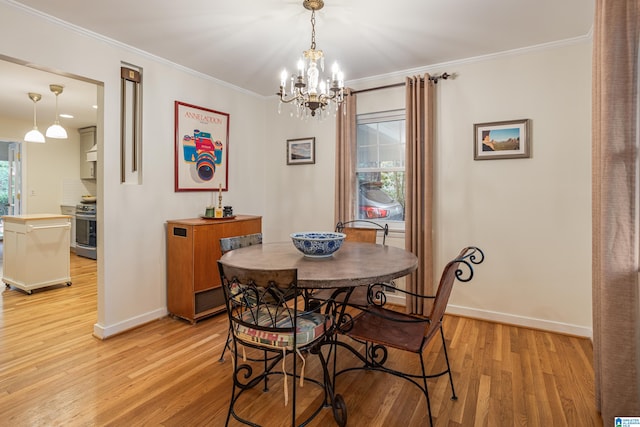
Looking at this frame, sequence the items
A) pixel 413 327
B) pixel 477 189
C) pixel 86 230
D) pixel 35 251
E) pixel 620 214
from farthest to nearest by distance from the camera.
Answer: pixel 86 230, pixel 35 251, pixel 477 189, pixel 413 327, pixel 620 214

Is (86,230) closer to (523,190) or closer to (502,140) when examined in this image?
(502,140)

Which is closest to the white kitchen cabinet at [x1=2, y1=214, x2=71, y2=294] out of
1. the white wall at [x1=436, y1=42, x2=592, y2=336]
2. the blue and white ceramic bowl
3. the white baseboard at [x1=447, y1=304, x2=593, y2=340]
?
the blue and white ceramic bowl

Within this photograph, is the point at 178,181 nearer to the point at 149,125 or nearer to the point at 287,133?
the point at 149,125

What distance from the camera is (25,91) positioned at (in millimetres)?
4352

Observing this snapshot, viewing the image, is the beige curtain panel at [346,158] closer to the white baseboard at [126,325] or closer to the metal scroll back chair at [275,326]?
the metal scroll back chair at [275,326]

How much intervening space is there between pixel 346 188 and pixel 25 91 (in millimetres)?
4292

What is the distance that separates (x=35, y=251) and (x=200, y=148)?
2436 millimetres

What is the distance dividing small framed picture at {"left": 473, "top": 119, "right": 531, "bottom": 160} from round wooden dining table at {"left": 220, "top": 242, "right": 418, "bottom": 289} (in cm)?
154

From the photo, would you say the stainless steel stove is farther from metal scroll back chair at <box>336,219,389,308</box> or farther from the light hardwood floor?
metal scroll back chair at <box>336,219,389,308</box>

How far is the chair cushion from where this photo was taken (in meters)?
1.68

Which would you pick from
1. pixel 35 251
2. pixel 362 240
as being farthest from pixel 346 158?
pixel 35 251

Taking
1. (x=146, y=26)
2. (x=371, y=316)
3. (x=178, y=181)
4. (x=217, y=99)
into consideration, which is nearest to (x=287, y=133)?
(x=217, y=99)

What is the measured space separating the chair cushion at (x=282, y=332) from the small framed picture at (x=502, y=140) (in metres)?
2.30

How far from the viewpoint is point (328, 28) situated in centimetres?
269
